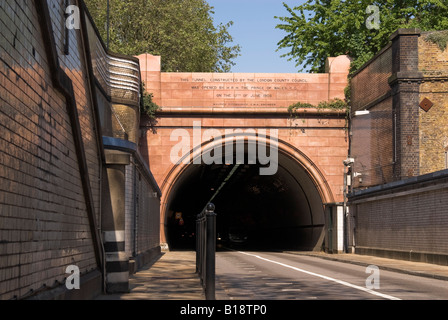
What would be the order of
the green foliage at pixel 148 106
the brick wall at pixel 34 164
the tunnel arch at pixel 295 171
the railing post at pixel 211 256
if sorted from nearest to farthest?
the brick wall at pixel 34 164 → the railing post at pixel 211 256 → the green foliage at pixel 148 106 → the tunnel arch at pixel 295 171

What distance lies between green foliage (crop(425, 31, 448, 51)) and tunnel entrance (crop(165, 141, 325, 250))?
10.1m

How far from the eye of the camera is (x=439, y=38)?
31.8 meters

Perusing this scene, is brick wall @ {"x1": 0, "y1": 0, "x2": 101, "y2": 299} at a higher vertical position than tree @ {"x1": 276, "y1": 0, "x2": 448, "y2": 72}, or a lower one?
lower

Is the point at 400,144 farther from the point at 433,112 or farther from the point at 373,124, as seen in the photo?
the point at 373,124

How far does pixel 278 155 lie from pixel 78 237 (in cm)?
3048

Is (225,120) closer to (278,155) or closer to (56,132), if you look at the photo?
(278,155)

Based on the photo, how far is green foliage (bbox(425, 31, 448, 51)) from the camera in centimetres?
3169

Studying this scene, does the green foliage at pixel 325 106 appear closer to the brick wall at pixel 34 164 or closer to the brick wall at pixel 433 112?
the brick wall at pixel 433 112

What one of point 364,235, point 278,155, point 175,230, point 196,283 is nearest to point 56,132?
point 196,283

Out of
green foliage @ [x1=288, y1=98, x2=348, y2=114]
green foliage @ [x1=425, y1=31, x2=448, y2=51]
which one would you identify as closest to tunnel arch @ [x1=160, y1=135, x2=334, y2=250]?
green foliage @ [x1=288, y1=98, x2=348, y2=114]

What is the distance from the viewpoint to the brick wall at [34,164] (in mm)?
6957

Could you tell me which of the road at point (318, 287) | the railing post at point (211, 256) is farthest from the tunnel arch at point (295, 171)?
the railing post at point (211, 256)

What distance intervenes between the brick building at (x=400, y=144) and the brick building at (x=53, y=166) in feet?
50.0

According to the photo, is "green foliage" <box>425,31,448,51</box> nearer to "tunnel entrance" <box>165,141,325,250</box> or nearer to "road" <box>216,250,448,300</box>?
"tunnel entrance" <box>165,141,325,250</box>
